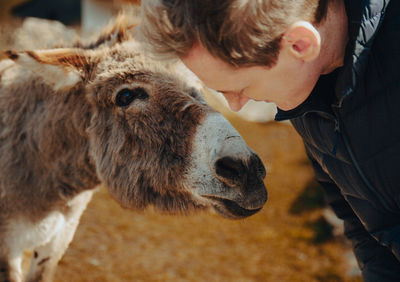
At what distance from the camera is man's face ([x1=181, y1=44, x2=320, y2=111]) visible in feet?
3.47

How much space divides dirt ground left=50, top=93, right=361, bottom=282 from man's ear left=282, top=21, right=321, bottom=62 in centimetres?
217

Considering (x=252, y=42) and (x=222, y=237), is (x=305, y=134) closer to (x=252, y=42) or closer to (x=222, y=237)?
(x=252, y=42)

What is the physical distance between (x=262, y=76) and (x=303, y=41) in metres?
0.16

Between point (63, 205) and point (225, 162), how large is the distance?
1095 millimetres

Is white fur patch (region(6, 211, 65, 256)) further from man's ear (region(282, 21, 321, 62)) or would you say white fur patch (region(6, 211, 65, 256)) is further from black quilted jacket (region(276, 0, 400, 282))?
man's ear (region(282, 21, 321, 62))

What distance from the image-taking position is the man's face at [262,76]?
3.47 ft

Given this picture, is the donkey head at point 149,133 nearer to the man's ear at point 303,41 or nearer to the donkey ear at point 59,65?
the donkey ear at point 59,65

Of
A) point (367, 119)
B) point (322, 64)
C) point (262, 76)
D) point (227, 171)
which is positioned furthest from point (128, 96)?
point (367, 119)

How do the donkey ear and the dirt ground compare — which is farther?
the dirt ground

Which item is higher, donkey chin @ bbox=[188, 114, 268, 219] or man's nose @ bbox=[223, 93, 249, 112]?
man's nose @ bbox=[223, 93, 249, 112]

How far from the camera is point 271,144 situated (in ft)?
20.9

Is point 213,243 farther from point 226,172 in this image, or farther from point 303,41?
point 303,41

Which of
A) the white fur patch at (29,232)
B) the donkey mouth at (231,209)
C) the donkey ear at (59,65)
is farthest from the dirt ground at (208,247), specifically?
the donkey ear at (59,65)

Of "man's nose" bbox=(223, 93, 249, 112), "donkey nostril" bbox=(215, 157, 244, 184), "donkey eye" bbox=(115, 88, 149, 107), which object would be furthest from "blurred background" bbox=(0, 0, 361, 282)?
"man's nose" bbox=(223, 93, 249, 112)
